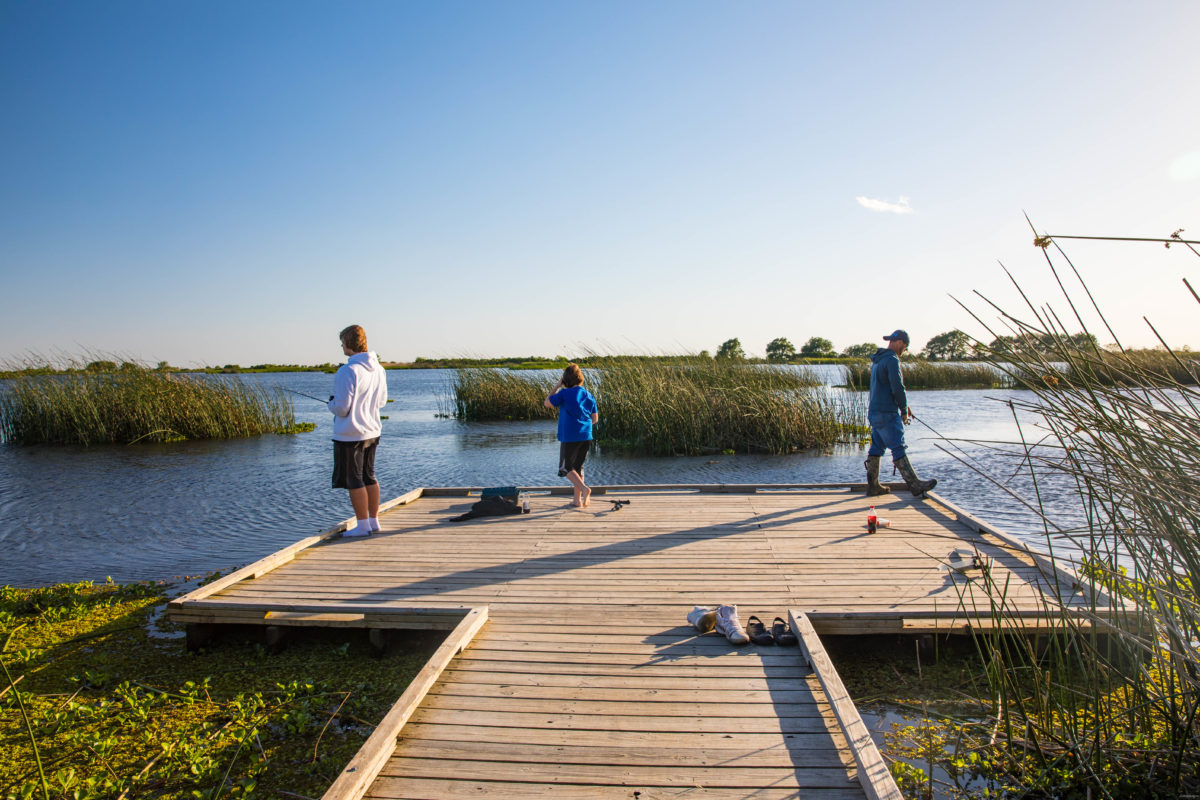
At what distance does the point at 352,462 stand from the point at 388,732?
139 inches

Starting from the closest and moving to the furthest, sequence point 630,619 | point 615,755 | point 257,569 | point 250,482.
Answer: point 615,755, point 630,619, point 257,569, point 250,482

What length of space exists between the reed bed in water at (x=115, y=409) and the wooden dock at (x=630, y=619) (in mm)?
13980

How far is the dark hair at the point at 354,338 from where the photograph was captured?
5941 millimetres

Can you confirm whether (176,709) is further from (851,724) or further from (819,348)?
(819,348)

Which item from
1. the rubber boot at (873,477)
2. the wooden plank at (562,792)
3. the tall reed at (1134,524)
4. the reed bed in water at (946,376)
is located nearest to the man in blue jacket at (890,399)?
the rubber boot at (873,477)

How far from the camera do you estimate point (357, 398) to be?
586 centimetres

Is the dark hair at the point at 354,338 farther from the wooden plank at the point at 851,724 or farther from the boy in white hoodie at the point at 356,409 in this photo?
the wooden plank at the point at 851,724

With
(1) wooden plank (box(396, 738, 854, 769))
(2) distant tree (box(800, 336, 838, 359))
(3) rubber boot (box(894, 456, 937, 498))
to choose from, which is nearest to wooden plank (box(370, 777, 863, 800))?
(1) wooden plank (box(396, 738, 854, 769))

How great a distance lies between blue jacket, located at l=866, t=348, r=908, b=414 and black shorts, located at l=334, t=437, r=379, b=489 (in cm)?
504

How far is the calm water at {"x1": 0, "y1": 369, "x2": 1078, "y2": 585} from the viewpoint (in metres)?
8.02

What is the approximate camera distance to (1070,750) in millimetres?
2295

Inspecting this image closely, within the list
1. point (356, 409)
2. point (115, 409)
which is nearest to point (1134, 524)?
point (356, 409)

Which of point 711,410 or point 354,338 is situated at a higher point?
point 354,338

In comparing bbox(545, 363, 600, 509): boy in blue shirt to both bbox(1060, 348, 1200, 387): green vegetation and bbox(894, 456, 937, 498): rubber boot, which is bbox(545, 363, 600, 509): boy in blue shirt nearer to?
bbox(894, 456, 937, 498): rubber boot
